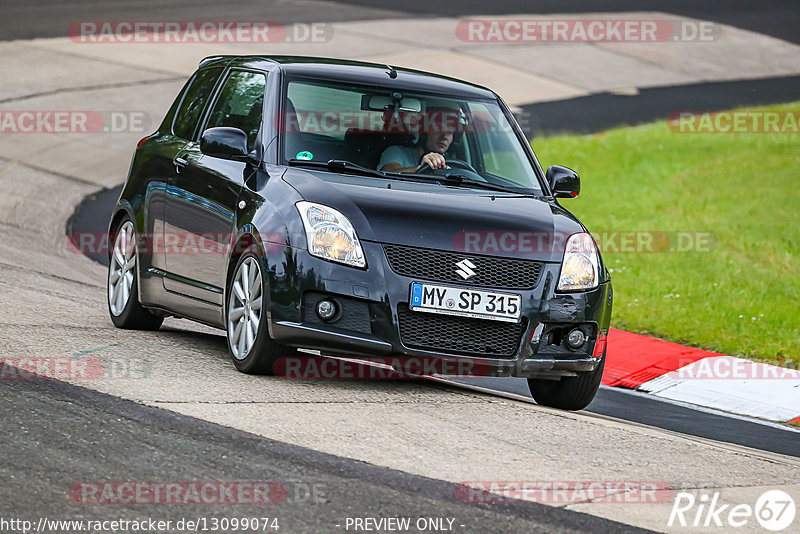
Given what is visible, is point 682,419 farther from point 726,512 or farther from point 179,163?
point 179,163

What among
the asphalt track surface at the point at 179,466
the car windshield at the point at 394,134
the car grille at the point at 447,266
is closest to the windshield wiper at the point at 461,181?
the car windshield at the point at 394,134

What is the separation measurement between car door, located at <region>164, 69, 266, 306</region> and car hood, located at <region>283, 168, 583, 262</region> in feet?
1.80

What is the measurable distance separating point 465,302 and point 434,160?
1.39 meters

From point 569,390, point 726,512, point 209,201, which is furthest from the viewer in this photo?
point 209,201

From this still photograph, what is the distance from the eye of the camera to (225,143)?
776 centimetres

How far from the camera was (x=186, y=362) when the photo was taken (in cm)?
779

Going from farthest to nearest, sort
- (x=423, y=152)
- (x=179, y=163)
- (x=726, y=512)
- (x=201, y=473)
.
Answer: (x=179, y=163)
(x=423, y=152)
(x=726, y=512)
(x=201, y=473)

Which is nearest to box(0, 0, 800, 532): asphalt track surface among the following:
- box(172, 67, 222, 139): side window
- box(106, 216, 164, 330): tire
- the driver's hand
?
the driver's hand

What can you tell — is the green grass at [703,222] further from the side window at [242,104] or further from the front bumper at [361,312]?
the side window at [242,104]

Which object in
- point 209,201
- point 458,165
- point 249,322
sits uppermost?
point 458,165

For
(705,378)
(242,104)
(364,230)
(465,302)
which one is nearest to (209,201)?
(242,104)

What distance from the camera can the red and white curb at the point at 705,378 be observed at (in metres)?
9.44

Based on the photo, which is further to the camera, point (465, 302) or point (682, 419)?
point (682, 419)

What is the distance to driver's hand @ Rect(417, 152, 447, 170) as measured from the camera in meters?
8.18
